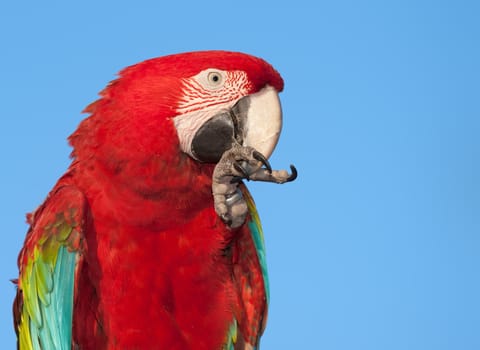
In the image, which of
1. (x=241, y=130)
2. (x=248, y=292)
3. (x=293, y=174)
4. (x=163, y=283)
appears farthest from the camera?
(x=248, y=292)

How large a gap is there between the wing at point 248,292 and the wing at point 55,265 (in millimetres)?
1077

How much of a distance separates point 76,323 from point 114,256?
44 centimetres

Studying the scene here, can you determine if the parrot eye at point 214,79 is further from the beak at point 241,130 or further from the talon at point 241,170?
the talon at point 241,170

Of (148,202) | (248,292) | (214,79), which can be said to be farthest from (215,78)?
(248,292)

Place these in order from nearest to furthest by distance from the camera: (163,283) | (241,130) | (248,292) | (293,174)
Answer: (293,174), (241,130), (163,283), (248,292)

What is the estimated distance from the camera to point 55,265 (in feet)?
12.9

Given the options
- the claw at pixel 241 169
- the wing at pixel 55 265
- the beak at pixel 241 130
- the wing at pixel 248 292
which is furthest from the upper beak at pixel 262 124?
the wing at pixel 55 265

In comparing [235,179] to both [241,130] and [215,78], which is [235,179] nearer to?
[241,130]

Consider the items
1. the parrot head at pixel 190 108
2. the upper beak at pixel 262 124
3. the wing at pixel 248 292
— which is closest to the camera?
the parrot head at pixel 190 108

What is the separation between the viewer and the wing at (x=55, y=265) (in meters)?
3.91

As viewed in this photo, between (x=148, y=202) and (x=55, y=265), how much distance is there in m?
0.61

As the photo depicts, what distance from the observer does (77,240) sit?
3.90m

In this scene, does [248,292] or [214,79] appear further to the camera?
[248,292]

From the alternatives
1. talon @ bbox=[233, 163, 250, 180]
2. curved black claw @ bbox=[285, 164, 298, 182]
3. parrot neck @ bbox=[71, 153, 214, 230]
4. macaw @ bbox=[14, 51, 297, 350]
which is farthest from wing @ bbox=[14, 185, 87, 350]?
curved black claw @ bbox=[285, 164, 298, 182]
